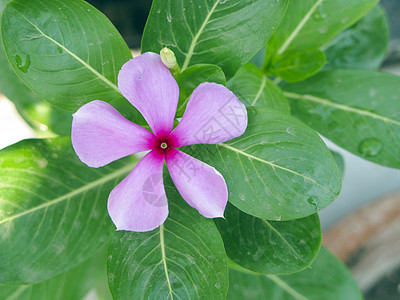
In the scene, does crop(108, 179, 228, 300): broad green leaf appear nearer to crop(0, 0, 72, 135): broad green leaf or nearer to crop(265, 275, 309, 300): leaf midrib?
crop(0, 0, 72, 135): broad green leaf

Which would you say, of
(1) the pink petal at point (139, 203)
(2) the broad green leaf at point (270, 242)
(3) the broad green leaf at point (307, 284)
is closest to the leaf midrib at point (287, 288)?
(3) the broad green leaf at point (307, 284)

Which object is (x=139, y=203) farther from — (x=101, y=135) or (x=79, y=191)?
(x=79, y=191)

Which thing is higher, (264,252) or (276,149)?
(276,149)

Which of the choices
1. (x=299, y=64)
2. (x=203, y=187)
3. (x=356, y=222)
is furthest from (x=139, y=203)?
(x=356, y=222)

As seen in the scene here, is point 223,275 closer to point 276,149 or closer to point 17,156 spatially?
point 276,149

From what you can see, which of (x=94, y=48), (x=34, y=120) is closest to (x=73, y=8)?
(x=94, y=48)
